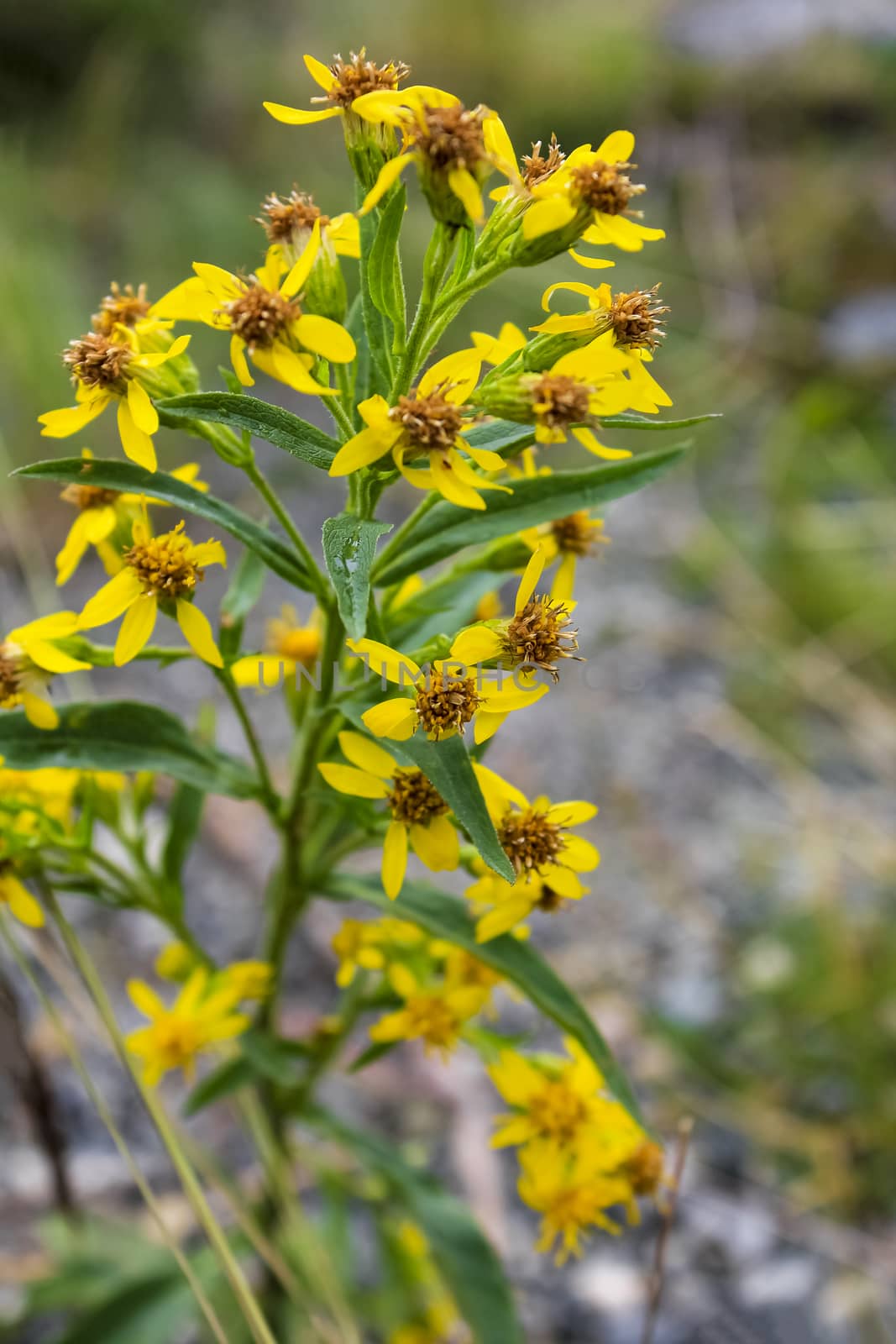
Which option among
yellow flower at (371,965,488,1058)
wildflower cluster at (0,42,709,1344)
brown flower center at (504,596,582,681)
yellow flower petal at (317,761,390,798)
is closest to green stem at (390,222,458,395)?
wildflower cluster at (0,42,709,1344)

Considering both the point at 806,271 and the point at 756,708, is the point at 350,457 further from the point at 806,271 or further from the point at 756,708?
the point at 806,271

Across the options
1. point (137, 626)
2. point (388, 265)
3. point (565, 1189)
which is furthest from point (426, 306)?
point (565, 1189)

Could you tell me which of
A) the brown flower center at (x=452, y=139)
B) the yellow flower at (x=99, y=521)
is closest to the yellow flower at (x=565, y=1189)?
the yellow flower at (x=99, y=521)

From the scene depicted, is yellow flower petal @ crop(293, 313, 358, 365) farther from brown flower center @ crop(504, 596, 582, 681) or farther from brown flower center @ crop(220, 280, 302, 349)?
brown flower center @ crop(504, 596, 582, 681)

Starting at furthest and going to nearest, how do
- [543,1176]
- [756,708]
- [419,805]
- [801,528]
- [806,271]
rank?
[806,271]
[801,528]
[756,708]
[543,1176]
[419,805]

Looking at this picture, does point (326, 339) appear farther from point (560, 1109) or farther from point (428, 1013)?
point (560, 1109)

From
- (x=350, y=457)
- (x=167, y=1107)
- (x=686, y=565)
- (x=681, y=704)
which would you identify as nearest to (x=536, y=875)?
(x=350, y=457)

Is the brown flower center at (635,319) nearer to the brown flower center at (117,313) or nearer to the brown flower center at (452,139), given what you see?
the brown flower center at (452,139)
